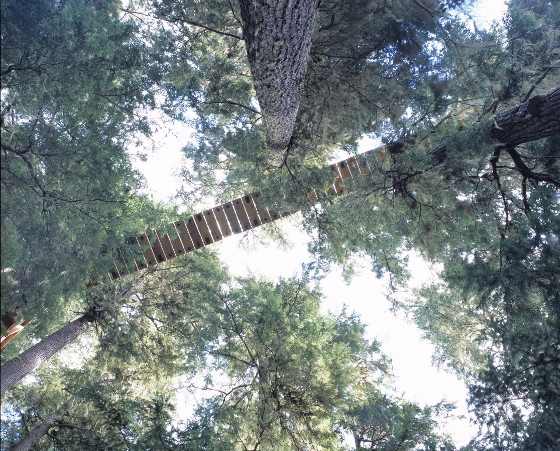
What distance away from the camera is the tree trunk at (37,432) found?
24.6 ft

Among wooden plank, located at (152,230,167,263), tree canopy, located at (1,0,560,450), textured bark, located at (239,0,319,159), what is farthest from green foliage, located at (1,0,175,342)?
wooden plank, located at (152,230,167,263)

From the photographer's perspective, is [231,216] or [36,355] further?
[231,216]

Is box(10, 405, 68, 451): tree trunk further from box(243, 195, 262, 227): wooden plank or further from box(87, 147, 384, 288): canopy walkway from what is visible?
box(243, 195, 262, 227): wooden plank

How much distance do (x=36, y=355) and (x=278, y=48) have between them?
6.81 metres

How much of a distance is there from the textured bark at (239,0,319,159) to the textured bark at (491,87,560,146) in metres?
2.86

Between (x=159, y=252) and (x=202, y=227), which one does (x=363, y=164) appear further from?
(x=159, y=252)

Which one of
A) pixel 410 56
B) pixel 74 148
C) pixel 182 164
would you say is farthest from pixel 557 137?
pixel 182 164

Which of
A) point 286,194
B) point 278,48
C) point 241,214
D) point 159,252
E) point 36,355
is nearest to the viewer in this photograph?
point 278,48

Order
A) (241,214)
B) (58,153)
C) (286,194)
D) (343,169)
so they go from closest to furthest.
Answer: (58,153) → (286,194) → (343,169) → (241,214)

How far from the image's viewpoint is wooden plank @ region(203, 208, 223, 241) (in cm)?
1010

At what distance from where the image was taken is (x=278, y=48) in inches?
177

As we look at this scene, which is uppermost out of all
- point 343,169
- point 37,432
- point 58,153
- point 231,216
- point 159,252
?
point 58,153

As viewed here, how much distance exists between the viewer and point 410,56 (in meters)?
5.89

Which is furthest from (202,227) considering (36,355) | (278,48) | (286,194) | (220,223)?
(278,48)
